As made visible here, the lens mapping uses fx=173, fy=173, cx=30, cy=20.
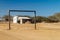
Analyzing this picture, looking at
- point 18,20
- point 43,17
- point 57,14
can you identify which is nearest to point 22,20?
point 18,20

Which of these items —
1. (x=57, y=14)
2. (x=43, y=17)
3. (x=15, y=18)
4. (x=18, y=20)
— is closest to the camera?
(x=15, y=18)

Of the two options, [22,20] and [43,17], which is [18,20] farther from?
[43,17]

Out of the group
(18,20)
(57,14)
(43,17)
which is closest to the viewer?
(18,20)

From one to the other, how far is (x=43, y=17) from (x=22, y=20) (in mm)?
12579

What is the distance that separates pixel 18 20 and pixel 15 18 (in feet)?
16.4

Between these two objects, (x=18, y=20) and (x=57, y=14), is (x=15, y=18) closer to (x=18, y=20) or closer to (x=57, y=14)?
(x=18, y=20)

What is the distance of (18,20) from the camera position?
64.1 metres

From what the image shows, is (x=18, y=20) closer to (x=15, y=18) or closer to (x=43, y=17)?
(x=15, y=18)

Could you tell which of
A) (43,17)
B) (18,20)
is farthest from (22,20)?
(43,17)

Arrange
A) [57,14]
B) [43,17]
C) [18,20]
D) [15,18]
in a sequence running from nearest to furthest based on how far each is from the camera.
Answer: [15,18]
[18,20]
[43,17]
[57,14]

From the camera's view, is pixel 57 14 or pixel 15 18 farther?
pixel 57 14

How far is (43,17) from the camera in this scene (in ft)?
232

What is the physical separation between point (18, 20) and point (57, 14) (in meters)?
21.1

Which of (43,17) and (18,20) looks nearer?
(18,20)
